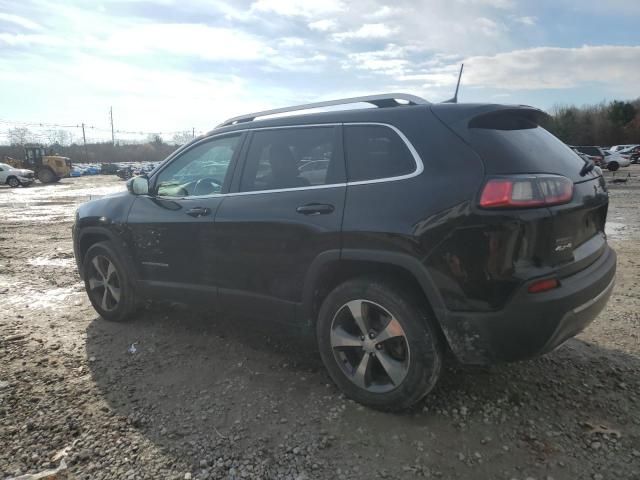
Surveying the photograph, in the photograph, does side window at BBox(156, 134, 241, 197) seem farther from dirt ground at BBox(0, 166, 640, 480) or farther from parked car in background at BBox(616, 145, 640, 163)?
parked car in background at BBox(616, 145, 640, 163)

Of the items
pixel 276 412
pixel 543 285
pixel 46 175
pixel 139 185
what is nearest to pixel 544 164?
pixel 543 285

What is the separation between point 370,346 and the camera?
2914mm

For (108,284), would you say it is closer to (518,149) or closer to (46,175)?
(518,149)

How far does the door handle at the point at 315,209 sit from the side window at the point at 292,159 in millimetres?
166

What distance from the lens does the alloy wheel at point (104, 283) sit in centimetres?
458

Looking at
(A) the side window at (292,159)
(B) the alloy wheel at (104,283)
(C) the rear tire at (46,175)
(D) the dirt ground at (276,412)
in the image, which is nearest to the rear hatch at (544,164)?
(A) the side window at (292,159)

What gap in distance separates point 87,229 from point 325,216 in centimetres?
286

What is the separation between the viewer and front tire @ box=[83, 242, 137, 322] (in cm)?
448

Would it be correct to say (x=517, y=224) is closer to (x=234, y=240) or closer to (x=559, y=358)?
(x=559, y=358)

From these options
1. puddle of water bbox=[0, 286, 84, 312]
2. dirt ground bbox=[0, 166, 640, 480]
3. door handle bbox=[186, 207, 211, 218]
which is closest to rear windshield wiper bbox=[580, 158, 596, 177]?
dirt ground bbox=[0, 166, 640, 480]

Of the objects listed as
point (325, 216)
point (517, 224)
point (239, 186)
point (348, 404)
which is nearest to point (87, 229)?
point (239, 186)

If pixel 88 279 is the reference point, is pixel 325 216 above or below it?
above

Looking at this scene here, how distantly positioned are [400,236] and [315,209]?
0.64 m

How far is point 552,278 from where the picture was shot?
246 centimetres
